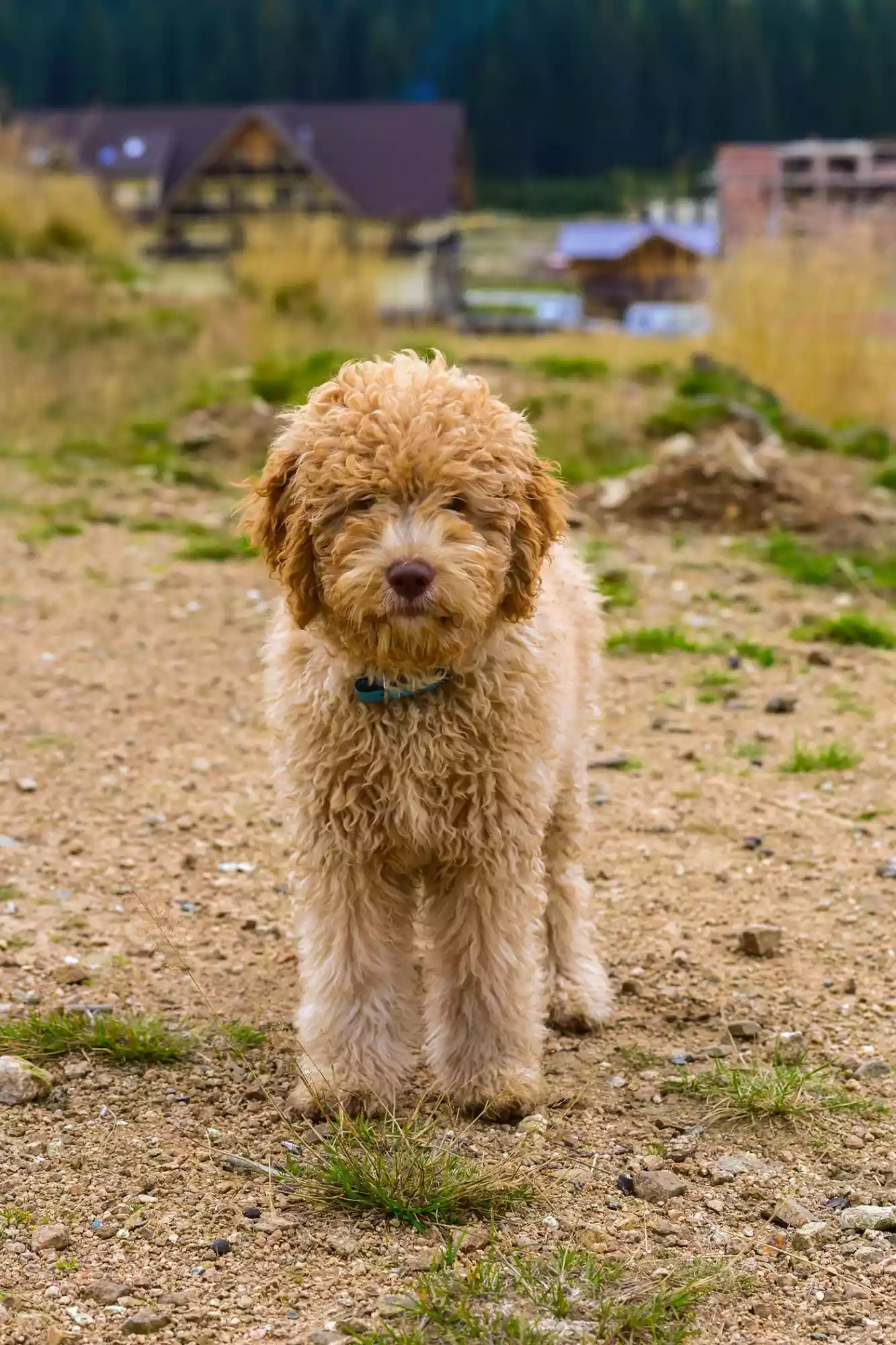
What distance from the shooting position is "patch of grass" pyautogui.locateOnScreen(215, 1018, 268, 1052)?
425cm

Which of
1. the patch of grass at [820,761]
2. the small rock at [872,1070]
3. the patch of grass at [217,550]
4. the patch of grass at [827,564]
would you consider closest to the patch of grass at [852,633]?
the patch of grass at [827,564]

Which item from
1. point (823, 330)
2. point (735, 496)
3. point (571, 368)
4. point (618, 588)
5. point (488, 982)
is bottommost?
point (618, 588)

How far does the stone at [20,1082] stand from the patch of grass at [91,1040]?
5.5 inches

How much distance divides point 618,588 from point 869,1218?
5.63 meters

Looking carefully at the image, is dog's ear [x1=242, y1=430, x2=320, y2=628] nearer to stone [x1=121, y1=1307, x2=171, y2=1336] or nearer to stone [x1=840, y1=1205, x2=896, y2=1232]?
stone [x1=121, y1=1307, x2=171, y2=1336]

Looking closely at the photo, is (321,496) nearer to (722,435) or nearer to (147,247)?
(722,435)

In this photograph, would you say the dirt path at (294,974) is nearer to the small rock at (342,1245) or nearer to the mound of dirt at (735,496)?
the small rock at (342,1245)

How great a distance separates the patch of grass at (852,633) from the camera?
26.1ft

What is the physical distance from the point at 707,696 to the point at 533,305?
29160mm

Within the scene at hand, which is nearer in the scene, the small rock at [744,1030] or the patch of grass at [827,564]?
the small rock at [744,1030]

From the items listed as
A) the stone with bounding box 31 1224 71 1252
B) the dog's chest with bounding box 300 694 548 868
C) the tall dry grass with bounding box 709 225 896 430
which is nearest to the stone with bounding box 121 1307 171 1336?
the stone with bounding box 31 1224 71 1252

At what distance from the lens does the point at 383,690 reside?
12.4 ft

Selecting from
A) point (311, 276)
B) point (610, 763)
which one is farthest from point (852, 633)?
point (311, 276)

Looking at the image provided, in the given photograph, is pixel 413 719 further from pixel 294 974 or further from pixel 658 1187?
pixel 294 974
